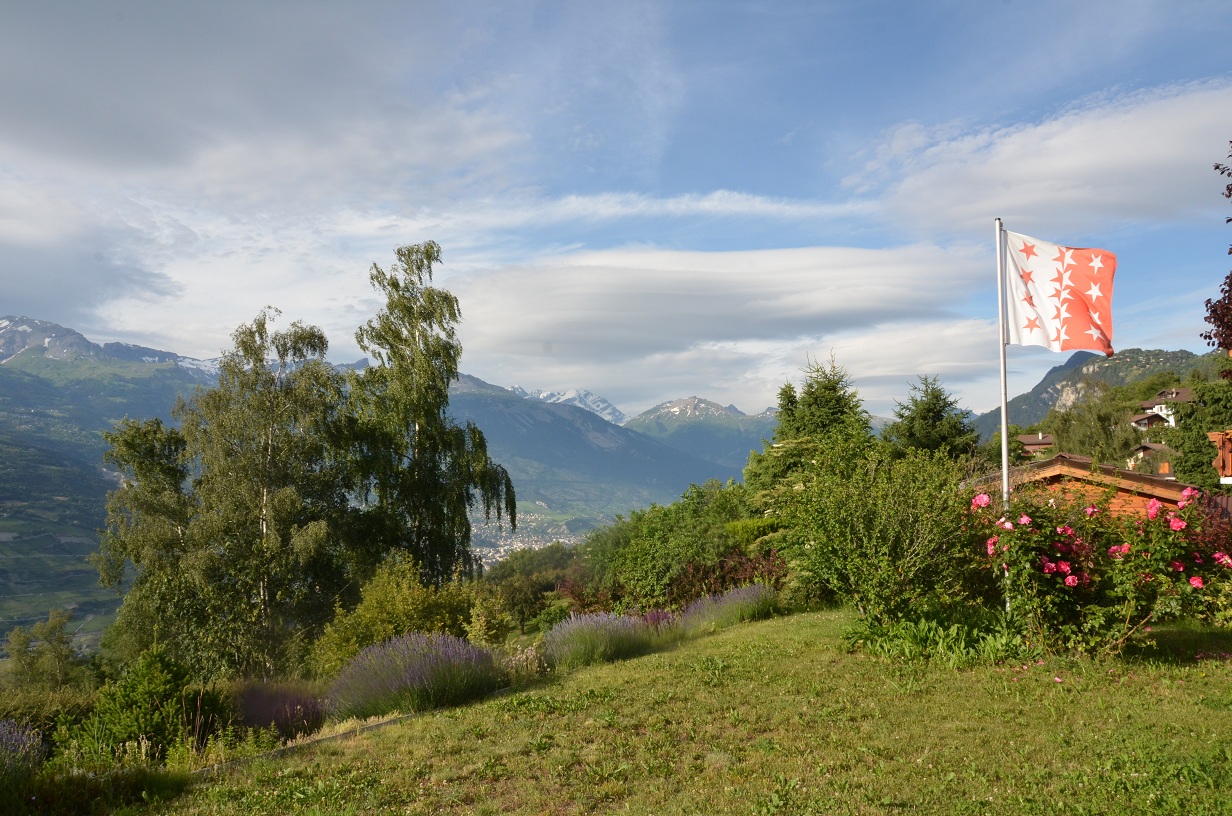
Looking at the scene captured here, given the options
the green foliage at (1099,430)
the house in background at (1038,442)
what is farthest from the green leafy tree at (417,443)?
the house in background at (1038,442)

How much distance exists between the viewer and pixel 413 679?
352 inches

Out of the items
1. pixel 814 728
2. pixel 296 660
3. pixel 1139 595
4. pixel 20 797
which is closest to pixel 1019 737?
pixel 814 728

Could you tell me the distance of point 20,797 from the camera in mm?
5609

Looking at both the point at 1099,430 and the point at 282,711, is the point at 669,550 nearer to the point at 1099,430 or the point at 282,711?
the point at 282,711

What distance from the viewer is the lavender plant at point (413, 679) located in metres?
8.87

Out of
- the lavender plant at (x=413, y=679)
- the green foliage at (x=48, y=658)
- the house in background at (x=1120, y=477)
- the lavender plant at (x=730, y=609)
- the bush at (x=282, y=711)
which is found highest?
the house in background at (x=1120, y=477)

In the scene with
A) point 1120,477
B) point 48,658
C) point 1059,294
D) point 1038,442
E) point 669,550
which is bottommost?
point 48,658

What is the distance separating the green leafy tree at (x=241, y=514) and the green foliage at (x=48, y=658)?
16.8m

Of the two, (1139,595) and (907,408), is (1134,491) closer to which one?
(1139,595)

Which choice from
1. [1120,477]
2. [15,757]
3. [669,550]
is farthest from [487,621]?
[1120,477]

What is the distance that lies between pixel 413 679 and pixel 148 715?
2.59 metres

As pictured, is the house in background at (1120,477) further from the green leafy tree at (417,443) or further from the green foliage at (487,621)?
the green leafy tree at (417,443)

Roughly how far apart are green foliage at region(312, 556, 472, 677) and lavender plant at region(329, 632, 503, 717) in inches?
146

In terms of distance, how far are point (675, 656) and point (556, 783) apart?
5611mm
